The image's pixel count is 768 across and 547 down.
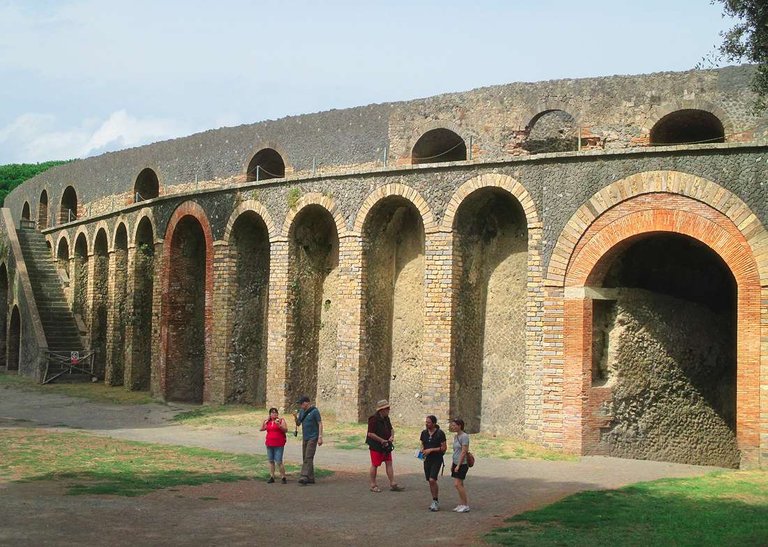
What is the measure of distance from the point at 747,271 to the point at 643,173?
2189mm

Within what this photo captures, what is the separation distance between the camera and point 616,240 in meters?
14.4

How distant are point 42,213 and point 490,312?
2661 cm

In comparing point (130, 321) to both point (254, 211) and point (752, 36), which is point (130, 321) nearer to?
point (254, 211)

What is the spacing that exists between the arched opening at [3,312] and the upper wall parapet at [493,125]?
37.2ft

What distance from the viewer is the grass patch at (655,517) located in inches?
340

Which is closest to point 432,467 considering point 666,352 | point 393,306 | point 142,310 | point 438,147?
point 666,352

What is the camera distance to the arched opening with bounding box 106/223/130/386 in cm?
2634

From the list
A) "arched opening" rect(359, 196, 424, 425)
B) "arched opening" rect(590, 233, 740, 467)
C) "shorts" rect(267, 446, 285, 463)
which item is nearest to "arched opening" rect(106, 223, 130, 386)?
"arched opening" rect(359, 196, 424, 425)

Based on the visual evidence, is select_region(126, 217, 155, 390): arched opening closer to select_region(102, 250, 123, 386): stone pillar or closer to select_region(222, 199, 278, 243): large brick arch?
select_region(102, 250, 123, 386): stone pillar

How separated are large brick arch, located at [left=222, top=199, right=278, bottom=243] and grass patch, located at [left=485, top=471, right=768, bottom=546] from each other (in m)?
10.5

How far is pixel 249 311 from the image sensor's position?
21.4m

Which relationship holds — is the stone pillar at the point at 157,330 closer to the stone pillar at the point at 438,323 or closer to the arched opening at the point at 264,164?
the arched opening at the point at 264,164

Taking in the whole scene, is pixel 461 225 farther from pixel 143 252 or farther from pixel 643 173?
pixel 143 252

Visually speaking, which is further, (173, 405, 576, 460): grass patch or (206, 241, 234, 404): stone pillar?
(206, 241, 234, 404): stone pillar
